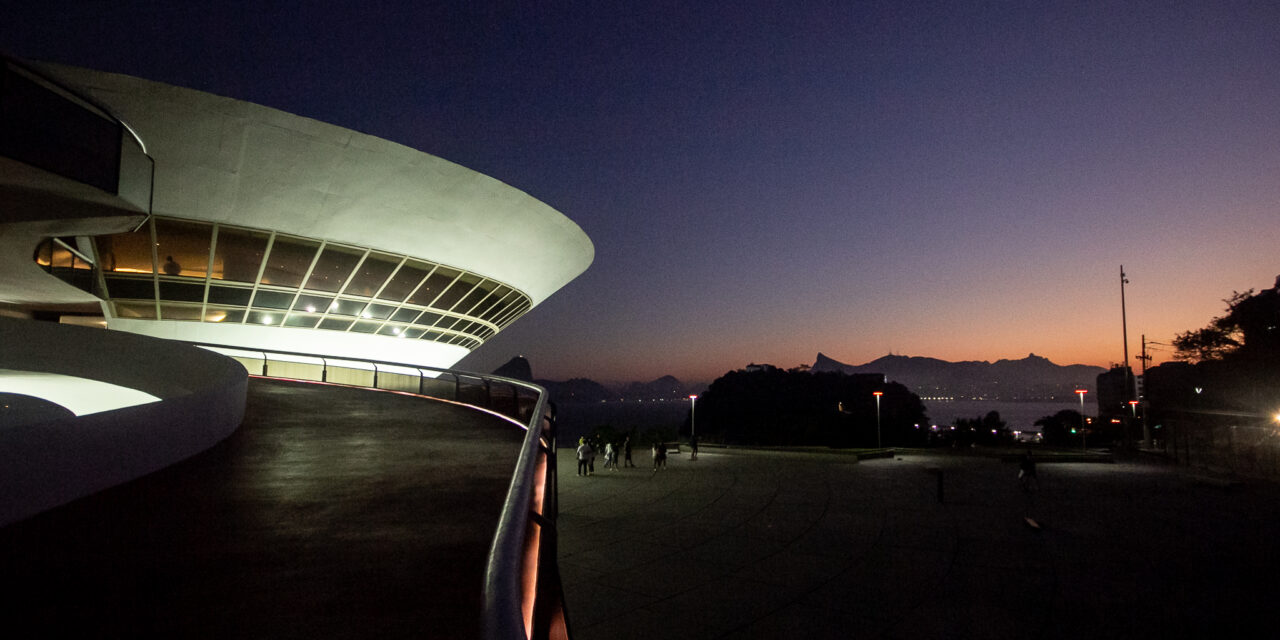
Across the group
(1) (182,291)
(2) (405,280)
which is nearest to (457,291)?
(2) (405,280)

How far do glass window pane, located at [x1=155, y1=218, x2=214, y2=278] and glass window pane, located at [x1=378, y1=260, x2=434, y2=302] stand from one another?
531 centimetres

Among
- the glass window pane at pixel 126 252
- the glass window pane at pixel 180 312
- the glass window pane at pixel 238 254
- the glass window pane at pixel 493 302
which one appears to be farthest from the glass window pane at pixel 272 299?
the glass window pane at pixel 493 302

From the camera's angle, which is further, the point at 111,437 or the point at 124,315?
the point at 124,315

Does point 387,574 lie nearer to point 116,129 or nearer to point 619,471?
point 116,129

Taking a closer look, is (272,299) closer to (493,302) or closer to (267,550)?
(493,302)

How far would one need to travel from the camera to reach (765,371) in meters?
141

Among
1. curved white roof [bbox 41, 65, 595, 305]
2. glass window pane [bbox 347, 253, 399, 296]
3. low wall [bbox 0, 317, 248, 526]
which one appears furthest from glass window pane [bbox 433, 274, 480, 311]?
low wall [bbox 0, 317, 248, 526]

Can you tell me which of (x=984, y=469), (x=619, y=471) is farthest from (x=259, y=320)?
(x=984, y=469)

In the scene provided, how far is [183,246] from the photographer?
682 inches

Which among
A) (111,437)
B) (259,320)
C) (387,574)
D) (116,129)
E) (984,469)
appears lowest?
(984,469)

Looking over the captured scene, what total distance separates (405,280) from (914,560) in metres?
18.1

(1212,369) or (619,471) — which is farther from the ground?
(1212,369)

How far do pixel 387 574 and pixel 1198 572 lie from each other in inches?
493

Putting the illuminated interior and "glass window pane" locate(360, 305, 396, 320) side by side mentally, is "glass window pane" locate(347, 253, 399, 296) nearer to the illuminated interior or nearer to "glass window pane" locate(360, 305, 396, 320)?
the illuminated interior
